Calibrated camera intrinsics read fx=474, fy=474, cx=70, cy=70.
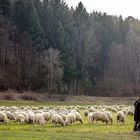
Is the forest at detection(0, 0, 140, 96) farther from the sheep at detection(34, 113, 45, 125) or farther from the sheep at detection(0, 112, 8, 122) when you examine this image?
the sheep at detection(34, 113, 45, 125)

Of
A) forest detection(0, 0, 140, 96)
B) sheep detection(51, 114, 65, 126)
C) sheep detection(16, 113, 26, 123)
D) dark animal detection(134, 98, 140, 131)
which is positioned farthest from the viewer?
forest detection(0, 0, 140, 96)

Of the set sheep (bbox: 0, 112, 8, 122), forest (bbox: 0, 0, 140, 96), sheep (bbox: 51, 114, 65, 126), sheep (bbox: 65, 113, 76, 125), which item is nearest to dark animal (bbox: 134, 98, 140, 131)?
sheep (bbox: 51, 114, 65, 126)

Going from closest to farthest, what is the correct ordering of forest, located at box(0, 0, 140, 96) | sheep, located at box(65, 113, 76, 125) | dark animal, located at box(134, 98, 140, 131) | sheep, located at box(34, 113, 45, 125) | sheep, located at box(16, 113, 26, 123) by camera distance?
dark animal, located at box(134, 98, 140, 131) → sheep, located at box(34, 113, 45, 125) → sheep, located at box(65, 113, 76, 125) → sheep, located at box(16, 113, 26, 123) → forest, located at box(0, 0, 140, 96)

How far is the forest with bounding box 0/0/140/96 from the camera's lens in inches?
3964

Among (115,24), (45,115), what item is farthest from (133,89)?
(45,115)

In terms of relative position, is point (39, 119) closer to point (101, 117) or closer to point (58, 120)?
point (58, 120)

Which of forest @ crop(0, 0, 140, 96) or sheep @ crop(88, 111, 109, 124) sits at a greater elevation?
forest @ crop(0, 0, 140, 96)

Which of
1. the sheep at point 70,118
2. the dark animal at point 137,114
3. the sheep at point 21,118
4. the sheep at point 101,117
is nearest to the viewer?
the dark animal at point 137,114

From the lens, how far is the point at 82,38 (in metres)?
118

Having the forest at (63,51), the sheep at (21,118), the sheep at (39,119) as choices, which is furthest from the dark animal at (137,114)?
the forest at (63,51)

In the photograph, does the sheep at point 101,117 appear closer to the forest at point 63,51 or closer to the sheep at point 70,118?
the sheep at point 70,118

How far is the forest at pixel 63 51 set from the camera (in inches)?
3964

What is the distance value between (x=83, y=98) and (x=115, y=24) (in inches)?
1955

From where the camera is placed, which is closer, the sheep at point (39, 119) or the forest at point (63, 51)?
the sheep at point (39, 119)
